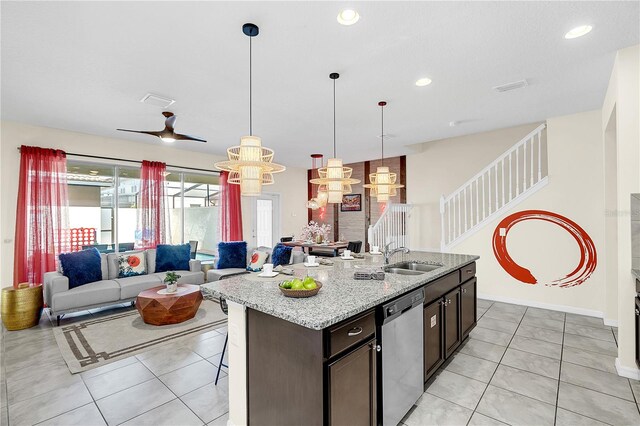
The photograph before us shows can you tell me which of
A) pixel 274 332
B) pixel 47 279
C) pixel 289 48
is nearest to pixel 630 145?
pixel 289 48

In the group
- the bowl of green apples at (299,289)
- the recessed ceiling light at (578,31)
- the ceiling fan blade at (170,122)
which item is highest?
the recessed ceiling light at (578,31)

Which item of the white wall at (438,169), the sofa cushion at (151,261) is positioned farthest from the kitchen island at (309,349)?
the white wall at (438,169)

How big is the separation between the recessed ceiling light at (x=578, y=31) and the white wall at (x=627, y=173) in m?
0.63

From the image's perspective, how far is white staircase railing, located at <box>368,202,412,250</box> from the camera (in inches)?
262

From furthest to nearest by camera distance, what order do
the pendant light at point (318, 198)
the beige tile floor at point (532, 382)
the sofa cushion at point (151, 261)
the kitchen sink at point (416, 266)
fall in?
the pendant light at point (318, 198)
the sofa cushion at point (151, 261)
the kitchen sink at point (416, 266)
the beige tile floor at point (532, 382)

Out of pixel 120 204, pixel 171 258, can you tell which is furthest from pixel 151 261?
pixel 120 204

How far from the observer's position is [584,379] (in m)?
2.59

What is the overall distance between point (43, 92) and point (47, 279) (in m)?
2.46

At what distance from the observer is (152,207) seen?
5.79 m

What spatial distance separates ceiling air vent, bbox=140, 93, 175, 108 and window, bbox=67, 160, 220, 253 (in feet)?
8.40

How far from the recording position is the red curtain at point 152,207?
5688 millimetres

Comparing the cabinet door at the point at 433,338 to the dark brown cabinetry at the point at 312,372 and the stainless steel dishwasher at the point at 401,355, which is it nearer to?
the stainless steel dishwasher at the point at 401,355

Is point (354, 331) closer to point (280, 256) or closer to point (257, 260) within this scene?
point (280, 256)

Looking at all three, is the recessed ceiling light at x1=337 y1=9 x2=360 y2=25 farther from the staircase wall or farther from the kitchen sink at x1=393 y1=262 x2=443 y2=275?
the staircase wall
